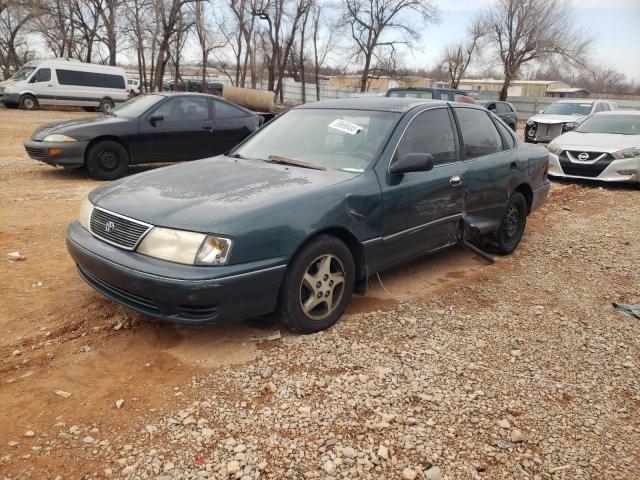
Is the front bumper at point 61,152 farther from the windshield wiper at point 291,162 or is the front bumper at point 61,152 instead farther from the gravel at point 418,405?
the gravel at point 418,405

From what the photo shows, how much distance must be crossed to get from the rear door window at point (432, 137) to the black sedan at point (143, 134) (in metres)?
5.56

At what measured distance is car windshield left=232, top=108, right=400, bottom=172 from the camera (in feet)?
12.7

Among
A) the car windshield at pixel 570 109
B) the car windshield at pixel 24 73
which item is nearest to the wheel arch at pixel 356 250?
the car windshield at pixel 570 109

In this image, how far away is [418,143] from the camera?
4.12 m

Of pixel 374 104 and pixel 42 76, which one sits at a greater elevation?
pixel 42 76

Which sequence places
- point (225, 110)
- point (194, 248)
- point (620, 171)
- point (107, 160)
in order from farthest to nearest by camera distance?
point (620, 171) → point (225, 110) → point (107, 160) → point (194, 248)

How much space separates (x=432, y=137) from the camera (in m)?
4.30

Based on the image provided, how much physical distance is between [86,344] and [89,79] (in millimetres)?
24749

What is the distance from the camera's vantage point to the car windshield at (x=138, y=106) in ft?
27.8

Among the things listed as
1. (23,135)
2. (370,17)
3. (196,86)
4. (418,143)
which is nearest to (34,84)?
(23,135)

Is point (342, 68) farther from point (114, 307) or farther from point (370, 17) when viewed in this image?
point (114, 307)

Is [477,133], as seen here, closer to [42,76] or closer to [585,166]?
[585,166]

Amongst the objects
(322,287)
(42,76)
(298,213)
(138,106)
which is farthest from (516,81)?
(298,213)

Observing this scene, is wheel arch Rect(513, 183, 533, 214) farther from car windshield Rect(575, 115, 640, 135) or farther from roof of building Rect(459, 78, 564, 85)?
roof of building Rect(459, 78, 564, 85)
